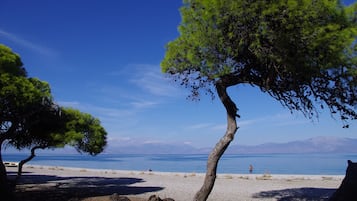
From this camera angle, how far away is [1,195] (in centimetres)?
1107

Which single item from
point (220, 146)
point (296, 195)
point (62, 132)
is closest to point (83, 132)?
point (62, 132)

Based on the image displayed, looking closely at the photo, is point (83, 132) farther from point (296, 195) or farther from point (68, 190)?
point (296, 195)

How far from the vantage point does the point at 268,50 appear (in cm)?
853

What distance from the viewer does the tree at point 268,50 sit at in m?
8.03

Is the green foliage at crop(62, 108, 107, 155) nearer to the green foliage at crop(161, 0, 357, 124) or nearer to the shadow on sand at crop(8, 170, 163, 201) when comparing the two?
the shadow on sand at crop(8, 170, 163, 201)

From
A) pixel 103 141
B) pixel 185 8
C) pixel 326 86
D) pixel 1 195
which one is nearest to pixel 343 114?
pixel 326 86

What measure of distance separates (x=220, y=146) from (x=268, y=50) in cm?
280

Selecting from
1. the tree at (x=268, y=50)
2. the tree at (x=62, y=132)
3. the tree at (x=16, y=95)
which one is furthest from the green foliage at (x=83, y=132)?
the tree at (x=268, y=50)

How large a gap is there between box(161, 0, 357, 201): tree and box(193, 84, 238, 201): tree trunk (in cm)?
3

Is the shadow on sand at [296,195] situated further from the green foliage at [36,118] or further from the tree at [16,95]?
the tree at [16,95]

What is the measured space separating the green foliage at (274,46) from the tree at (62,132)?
7475 millimetres

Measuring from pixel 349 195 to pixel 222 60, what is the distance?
4529mm

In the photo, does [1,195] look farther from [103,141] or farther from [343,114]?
[343,114]

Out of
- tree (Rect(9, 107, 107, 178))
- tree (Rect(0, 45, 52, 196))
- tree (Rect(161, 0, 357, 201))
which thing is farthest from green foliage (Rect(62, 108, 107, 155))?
tree (Rect(161, 0, 357, 201))
